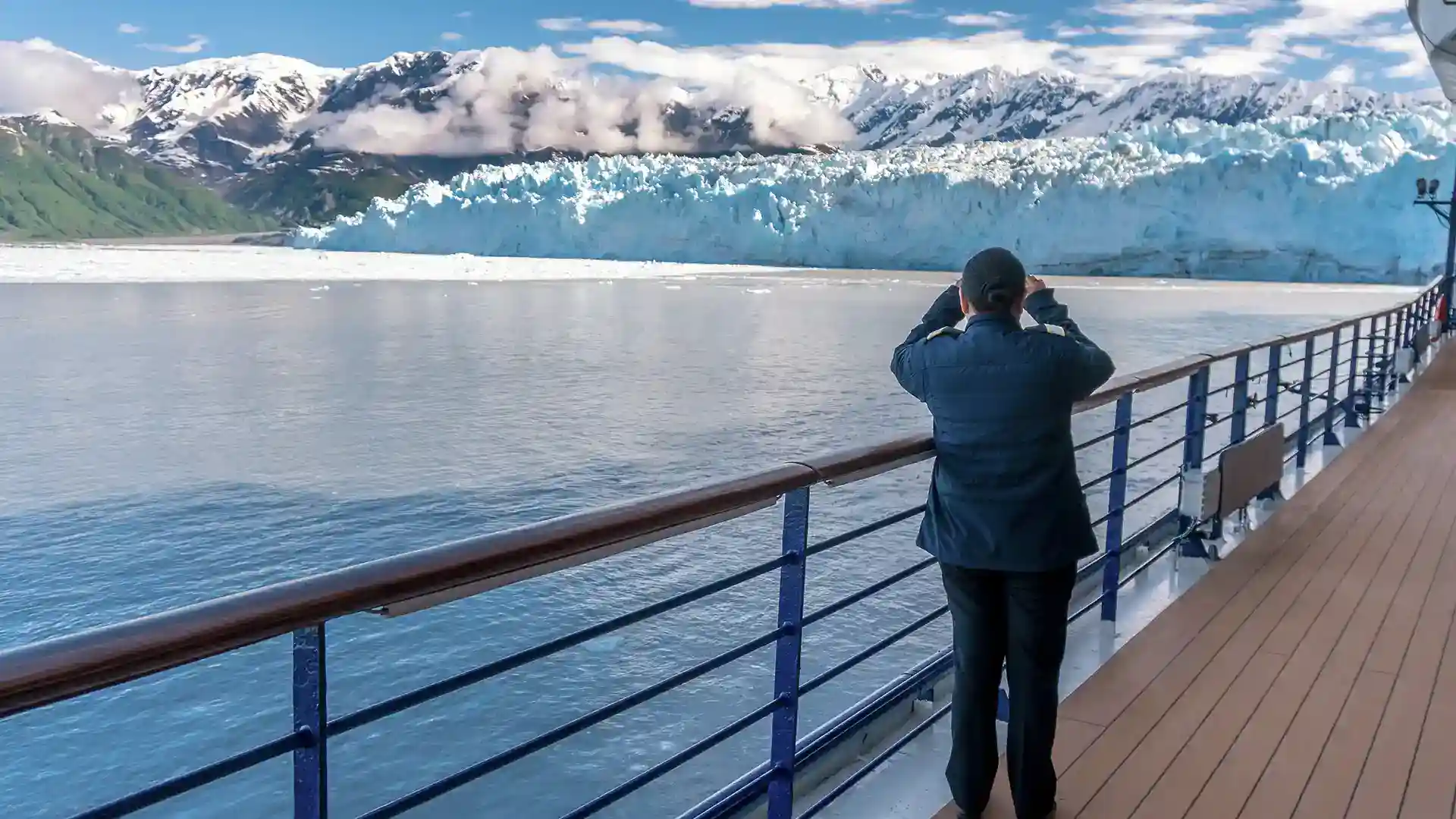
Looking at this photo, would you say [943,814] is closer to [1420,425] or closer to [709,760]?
[709,760]

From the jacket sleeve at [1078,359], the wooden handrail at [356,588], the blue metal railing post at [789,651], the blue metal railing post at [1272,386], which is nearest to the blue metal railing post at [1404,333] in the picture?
the blue metal railing post at [1272,386]

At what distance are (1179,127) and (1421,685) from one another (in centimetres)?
3138

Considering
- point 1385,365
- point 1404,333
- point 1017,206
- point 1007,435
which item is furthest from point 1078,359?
point 1017,206

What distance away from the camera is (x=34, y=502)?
17.9 feet

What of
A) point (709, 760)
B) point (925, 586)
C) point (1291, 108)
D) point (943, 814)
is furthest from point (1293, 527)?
point (1291, 108)

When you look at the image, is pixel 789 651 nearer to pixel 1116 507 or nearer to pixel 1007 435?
pixel 1007 435

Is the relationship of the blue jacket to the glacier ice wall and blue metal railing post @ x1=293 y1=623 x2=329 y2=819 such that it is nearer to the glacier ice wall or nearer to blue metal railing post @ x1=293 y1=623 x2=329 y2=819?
blue metal railing post @ x1=293 y1=623 x2=329 y2=819

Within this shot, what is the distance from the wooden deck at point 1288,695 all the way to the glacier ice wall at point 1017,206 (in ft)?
78.9

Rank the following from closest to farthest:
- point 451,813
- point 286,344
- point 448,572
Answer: point 448,572 → point 451,813 → point 286,344

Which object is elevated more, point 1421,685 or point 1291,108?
point 1291,108

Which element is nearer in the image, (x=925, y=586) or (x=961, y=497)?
(x=961, y=497)

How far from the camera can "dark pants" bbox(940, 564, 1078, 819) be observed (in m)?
1.55

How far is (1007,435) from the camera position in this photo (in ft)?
4.84

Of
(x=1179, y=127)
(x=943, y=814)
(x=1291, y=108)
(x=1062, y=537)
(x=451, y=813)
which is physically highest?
(x=1291, y=108)
